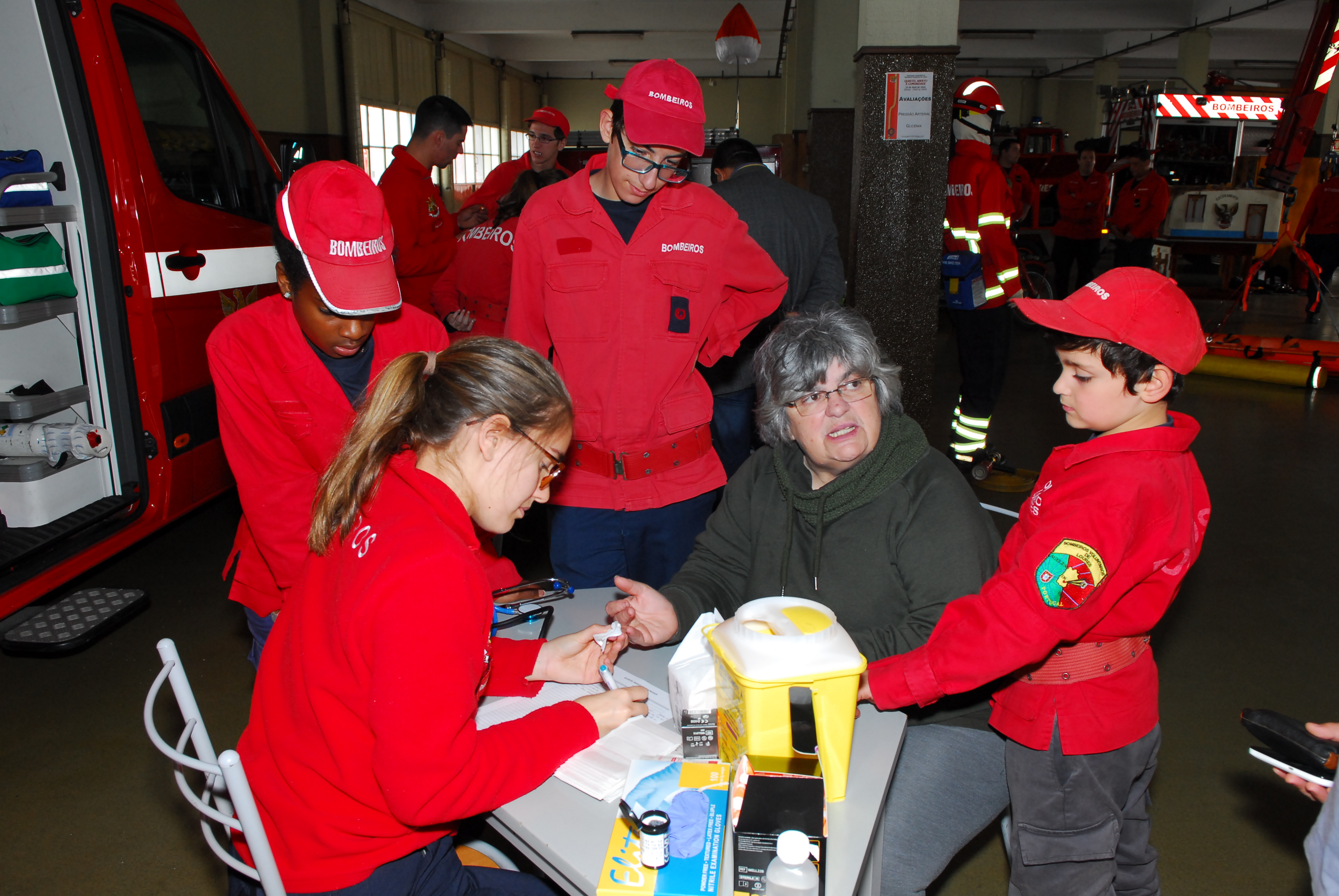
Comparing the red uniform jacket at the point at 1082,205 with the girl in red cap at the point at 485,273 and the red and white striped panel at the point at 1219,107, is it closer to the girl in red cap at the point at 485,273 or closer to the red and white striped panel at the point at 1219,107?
the red and white striped panel at the point at 1219,107

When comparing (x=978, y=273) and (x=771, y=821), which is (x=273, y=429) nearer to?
(x=771, y=821)

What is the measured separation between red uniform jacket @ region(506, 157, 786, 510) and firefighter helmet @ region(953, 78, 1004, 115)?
3.19 meters

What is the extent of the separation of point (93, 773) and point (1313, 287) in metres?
12.4

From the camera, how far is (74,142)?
284 centimetres

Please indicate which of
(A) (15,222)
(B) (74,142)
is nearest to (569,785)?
(A) (15,222)

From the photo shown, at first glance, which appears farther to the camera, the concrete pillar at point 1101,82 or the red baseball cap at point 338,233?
the concrete pillar at point 1101,82

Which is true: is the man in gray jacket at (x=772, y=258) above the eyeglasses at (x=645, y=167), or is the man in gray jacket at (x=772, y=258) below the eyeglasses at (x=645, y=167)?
below

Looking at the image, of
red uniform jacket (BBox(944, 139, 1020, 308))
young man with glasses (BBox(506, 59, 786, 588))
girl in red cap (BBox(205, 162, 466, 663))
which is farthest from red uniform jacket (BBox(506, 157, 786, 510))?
red uniform jacket (BBox(944, 139, 1020, 308))

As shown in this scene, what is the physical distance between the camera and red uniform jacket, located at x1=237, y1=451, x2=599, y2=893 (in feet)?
3.62

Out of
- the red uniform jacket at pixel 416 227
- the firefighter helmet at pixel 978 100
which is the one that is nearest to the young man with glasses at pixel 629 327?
the red uniform jacket at pixel 416 227

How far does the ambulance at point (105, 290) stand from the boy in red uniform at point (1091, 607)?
2.68m

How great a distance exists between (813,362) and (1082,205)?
10.1 m

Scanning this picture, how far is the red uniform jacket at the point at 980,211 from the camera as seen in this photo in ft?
15.8

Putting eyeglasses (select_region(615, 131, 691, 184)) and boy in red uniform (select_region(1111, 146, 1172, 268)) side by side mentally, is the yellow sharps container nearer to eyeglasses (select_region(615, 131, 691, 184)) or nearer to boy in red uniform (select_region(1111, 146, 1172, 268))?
eyeglasses (select_region(615, 131, 691, 184))
